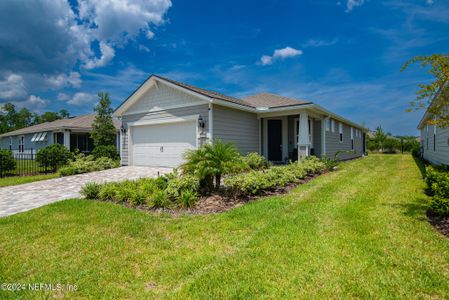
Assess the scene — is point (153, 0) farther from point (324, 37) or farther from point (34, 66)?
point (34, 66)

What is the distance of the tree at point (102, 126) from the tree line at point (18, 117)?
147 ft

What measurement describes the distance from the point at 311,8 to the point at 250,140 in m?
6.93

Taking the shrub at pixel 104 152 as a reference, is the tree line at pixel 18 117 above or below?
above

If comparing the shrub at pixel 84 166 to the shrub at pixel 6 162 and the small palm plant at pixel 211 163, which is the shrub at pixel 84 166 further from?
the small palm plant at pixel 211 163

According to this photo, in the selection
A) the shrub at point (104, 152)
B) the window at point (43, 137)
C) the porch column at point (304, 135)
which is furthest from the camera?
the window at point (43, 137)

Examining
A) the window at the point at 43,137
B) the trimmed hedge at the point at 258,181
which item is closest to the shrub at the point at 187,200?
the trimmed hedge at the point at 258,181

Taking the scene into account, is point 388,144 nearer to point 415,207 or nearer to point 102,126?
point 415,207

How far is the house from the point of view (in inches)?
408

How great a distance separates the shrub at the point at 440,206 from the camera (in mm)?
3955

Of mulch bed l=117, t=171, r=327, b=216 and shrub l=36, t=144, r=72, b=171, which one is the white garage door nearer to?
shrub l=36, t=144, r=72, b=171

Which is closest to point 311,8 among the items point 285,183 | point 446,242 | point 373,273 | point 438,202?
point 285,183

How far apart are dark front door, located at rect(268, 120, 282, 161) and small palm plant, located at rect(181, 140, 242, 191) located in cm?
769

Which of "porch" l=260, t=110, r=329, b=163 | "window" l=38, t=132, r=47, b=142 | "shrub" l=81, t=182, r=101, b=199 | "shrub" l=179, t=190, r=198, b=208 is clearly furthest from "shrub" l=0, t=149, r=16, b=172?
"porch" l=260, t=110, r=329, b=163

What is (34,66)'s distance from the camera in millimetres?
15297
